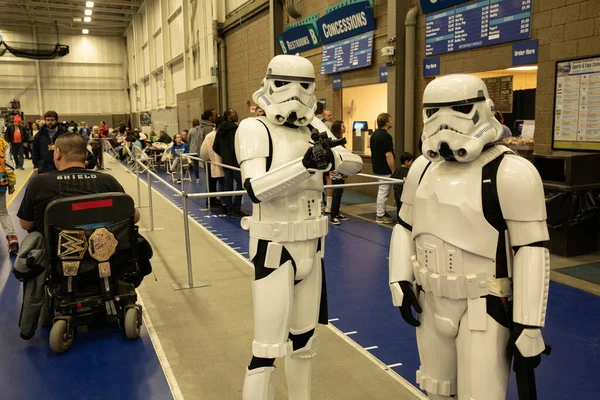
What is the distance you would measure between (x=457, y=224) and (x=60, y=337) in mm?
2952

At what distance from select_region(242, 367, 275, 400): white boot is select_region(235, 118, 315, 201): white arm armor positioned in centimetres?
87

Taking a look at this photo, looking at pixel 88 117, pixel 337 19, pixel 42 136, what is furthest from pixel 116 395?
pixel 88 117

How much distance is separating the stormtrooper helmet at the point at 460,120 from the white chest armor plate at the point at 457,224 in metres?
0.07

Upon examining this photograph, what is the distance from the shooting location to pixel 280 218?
2.43 m

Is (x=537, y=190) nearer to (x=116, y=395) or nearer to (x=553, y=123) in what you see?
(x=116, y=395)

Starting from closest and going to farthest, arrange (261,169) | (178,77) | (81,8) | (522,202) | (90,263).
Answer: (522,202), (261,169), (90,263), (178,77), (81,8)

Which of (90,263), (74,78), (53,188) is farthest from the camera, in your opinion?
(74,78)

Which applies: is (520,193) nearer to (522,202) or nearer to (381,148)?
(522,202)

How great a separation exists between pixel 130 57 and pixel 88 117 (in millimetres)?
4743

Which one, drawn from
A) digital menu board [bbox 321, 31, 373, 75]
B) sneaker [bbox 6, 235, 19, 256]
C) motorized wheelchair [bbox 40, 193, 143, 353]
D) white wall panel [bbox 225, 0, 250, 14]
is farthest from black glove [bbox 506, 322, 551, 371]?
white wall panel [bbox 225, 0, 250, 14]

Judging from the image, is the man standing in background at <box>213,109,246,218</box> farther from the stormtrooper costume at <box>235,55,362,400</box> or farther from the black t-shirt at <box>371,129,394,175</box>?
the stormtrooper costume at <box>235,55,362,400</box>

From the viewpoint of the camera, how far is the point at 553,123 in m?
6.11

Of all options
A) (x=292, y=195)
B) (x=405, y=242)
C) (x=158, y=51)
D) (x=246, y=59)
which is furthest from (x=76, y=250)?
(x=158, y=51)

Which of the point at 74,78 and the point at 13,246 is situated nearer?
the point at 13,246
